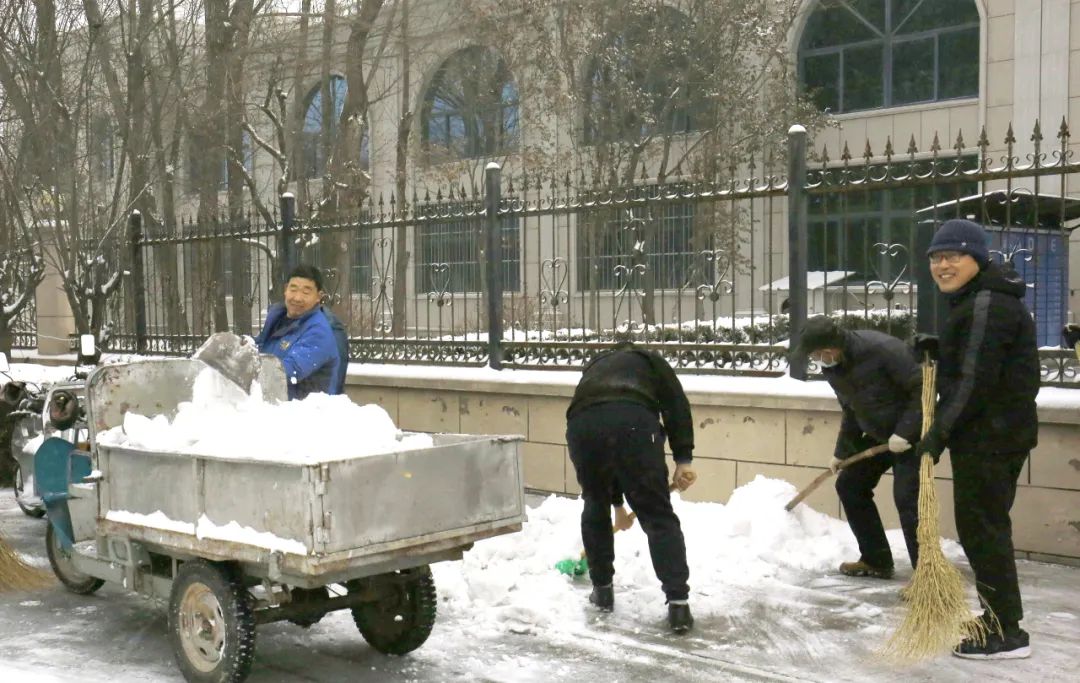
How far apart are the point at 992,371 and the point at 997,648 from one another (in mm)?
1244

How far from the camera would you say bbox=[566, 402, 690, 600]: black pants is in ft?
18.2

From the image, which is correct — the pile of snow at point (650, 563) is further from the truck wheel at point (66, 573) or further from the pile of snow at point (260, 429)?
the truck wheel at point (66, 573)

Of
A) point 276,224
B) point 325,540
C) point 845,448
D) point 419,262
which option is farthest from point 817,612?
point 276,224

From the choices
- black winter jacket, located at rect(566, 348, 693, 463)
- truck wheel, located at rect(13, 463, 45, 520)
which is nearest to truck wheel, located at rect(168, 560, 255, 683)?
black winter jacket, located at rect(566, 348, 693, 463)

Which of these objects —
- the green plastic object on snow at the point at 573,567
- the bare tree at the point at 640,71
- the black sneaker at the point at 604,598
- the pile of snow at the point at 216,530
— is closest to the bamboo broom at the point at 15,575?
the pile of snow at the point at 216,530

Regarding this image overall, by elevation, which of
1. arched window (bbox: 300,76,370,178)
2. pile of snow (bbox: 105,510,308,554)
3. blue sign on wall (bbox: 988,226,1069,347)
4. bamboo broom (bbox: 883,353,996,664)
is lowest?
bamboo broom (bbox: 883,353,996,664)

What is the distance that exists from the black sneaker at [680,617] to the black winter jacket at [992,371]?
60.3 inches

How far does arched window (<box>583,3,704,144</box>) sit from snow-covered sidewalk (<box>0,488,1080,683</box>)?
39.7ft

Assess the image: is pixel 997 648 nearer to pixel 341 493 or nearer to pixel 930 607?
pixel 930 607

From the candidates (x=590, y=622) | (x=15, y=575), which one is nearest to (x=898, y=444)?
(x=590, y=622)

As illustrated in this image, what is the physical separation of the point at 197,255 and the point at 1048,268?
8463 mm

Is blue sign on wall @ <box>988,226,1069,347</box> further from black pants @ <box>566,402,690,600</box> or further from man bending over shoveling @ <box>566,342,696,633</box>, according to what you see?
black pants @ <box>566,402,690,600</box>

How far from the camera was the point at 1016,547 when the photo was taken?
677 centimetres

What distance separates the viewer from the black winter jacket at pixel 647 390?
18.6ft
